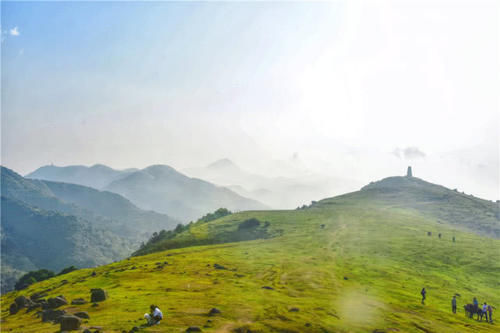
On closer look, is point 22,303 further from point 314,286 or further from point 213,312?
point 314,286

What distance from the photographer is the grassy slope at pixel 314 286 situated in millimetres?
54938

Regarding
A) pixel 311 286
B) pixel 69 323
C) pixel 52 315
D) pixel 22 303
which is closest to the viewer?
pixel 69 323

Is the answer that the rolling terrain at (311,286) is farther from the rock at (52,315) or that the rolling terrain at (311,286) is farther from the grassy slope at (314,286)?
the rock at (52,315)

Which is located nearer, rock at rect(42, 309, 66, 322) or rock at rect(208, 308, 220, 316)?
rock at rect(208, 308, 220, 316)

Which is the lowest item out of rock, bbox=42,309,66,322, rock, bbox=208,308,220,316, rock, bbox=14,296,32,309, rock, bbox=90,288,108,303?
rock, bbox=14,296,32,309

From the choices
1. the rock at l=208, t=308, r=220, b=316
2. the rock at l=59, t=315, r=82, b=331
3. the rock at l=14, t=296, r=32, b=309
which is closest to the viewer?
the rock at l=59, t=315, r=82, b=331

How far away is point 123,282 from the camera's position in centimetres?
8975

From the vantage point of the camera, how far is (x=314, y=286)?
82.2 m

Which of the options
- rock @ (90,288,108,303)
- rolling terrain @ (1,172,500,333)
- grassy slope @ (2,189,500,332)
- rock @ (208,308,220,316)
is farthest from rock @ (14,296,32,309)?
rock @ (208,308,220,316)

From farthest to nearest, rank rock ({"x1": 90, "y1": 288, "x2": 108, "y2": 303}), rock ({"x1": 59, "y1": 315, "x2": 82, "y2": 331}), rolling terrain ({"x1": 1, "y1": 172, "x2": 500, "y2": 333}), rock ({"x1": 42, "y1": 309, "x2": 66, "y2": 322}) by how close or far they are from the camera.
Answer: rock ({"x1": 90, "y1": 288, "x2": 108, "y2": 303})
rock ({"x1": 42, "y1": 309, "x2": 66, "y2": 322})
rolling terrain ({"x1": 1, "y1": 172, "x2": 500, "y2": 333})
rock ({"x1": 59, "y1": 315, "x2": 82, "y2": 331})

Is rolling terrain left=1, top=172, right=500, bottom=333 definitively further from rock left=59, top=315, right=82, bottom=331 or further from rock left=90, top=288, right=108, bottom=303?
rock left=59, top=315, right=82, bottom=331

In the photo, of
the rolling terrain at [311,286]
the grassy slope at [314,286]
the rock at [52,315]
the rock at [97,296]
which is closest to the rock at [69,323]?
the rolling terrain at [311,286]

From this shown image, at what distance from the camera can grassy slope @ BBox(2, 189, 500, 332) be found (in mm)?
54938

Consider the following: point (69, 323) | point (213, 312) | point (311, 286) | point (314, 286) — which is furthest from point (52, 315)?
point (314, 286)
